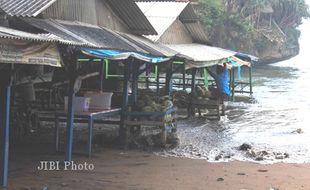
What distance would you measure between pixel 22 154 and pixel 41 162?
956 mm

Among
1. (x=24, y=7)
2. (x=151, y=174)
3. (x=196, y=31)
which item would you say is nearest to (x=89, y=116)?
(x=151, y=174)

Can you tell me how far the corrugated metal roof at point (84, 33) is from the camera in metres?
9.25

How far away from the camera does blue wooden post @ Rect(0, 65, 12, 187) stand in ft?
22.0

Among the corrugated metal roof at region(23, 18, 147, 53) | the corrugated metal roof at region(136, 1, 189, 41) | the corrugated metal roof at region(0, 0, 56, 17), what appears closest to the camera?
the corrugated metal roof at region(23, 18, 147, 53)

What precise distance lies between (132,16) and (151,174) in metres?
6.31

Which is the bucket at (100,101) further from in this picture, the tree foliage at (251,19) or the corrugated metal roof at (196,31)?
the tree foliage at (251,19)

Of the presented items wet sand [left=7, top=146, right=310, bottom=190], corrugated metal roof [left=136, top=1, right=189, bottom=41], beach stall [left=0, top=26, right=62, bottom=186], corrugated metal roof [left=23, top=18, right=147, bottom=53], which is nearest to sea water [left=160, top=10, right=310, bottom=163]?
wet sand [left=7, top=146, right=310, bottom=190]

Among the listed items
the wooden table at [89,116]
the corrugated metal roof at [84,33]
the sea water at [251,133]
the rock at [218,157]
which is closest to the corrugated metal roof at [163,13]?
the sea water at [251,133]

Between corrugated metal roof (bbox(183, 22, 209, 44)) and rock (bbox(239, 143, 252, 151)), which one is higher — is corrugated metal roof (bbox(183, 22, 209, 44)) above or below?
above

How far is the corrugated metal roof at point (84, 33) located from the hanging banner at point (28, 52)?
135 cm

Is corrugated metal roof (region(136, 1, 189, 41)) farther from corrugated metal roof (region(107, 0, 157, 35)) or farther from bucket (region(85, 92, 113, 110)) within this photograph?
bucket (region(85, 92, 113, 110))

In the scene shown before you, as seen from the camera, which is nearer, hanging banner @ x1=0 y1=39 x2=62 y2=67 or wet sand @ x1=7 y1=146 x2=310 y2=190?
hanging banner @ x1=0 y1=39 x2=62 y2=67

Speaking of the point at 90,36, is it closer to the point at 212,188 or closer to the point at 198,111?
the point at 212,188

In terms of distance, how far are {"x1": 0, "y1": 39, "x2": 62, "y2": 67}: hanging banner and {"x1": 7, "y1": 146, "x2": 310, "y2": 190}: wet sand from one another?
1946 millimetres
